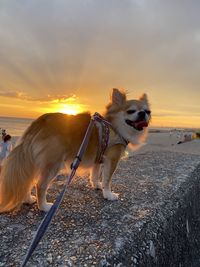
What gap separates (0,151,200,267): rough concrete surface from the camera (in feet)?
9.40

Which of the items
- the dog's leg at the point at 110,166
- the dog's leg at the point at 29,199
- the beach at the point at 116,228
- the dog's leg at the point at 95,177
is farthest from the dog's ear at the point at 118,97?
the dog's leg at the point at 29,199

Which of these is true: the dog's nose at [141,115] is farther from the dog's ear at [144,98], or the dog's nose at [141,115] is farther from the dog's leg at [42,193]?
the dog's leg at [42,193]

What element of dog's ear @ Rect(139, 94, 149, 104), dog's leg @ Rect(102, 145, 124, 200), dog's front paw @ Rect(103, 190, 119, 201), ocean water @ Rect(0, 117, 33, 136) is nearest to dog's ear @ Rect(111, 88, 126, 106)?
dog's ear @ Rect(139, 94, 149, 104)

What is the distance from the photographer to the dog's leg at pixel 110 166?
448 centimetres

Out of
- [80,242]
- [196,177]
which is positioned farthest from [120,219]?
[196,177]

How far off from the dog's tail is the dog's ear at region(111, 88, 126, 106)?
170 cm

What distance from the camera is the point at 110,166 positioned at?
14.7 feet

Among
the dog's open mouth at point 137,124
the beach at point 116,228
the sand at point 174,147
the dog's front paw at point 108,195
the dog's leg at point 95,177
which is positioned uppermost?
the dog's open mouth at point 137,124

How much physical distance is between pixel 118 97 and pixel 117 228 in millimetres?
2062

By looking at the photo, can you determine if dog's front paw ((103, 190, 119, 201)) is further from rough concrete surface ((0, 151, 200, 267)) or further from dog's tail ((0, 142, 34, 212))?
dog's tail ((0, 142, 34, 212))

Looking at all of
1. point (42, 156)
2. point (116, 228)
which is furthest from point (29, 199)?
point (116, 228)

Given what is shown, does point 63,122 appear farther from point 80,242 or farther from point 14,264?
point 14,264

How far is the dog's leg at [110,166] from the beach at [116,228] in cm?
13

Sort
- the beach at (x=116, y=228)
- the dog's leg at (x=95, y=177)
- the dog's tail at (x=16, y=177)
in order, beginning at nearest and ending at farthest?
1. the beach at (x=116, y=228)
2. the dog's tail at (x=16, y=177)
3. the dog's leg at (x=95, y=177)
